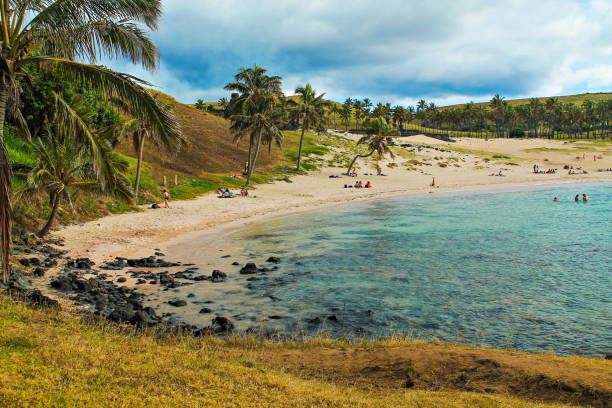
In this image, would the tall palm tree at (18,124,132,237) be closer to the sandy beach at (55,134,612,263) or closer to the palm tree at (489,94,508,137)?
the sandy beach at (55,134,612,263)

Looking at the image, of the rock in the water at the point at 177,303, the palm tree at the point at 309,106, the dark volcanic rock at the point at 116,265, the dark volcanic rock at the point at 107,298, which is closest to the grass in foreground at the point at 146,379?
the dark volcanic rock at the point at 107,298

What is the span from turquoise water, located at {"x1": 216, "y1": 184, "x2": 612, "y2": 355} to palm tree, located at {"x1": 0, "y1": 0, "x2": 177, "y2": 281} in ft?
24.6

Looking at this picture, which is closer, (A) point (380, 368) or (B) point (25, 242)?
(A) point (380, 368)

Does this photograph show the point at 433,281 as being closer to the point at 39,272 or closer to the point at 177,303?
the point at 177,303

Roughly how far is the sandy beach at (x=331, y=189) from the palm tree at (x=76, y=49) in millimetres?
11742

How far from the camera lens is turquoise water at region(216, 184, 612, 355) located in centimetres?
1373

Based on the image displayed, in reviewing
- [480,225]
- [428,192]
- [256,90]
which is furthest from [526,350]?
[428,192]

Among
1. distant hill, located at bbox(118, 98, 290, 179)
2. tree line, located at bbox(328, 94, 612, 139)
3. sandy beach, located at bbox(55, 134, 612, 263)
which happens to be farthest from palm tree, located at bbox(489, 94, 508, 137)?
distant hill, located at bbox(118, 98, 290, 179)

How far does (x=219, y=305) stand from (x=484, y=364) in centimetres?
958

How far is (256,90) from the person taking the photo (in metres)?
49.8

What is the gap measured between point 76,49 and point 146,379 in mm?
8809

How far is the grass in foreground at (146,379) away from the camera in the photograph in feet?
19.9

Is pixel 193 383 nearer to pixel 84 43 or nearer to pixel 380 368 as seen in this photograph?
pixel 380 368

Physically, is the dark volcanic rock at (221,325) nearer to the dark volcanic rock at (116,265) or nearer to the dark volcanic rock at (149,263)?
the dark volcanic rock at (149,263)
